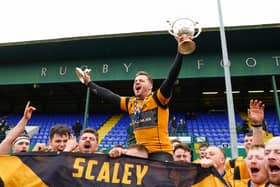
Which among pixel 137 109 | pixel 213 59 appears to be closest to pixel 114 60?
pixel 213 59

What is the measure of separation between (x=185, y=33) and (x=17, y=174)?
7.48 ft

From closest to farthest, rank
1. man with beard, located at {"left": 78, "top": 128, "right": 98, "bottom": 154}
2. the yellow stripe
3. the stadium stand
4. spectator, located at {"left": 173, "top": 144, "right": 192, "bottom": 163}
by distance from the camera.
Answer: the yellow stripe → man with beard, located at {"left": 78, "top": 128, "right": 98, "bottom": 154} → spectator, located at {"left": 173, "top": 144, "right": 192, "bottom": 163} → the stadium stand

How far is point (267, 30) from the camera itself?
545 inches

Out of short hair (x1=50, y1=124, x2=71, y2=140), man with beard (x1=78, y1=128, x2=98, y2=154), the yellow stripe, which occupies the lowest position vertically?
the yellow stripe

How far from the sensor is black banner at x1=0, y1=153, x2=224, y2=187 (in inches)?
105

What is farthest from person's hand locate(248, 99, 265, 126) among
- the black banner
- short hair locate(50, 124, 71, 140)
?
short hair locate(50, 124, 71, 140)

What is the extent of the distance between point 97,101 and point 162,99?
1941 centimetres

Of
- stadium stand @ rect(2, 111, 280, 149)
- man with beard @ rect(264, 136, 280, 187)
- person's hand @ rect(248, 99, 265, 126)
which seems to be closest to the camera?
man with beard @ rect(264, 136, 280, 187)

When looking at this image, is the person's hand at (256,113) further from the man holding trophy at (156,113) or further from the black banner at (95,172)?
the man holding trophy at (156,113)

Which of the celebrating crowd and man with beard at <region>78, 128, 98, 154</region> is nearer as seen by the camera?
the celebrating crowd

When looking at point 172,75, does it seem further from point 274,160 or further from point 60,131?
point 60,131

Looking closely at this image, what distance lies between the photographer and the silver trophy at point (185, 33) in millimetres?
2811

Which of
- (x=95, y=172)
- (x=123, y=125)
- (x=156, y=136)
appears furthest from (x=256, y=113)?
(x=123, y=125)

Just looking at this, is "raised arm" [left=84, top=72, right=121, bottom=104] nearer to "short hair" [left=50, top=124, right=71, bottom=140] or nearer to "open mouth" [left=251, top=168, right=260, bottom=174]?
"short hair" [left=50, top=124, right=71, bottom=140]
